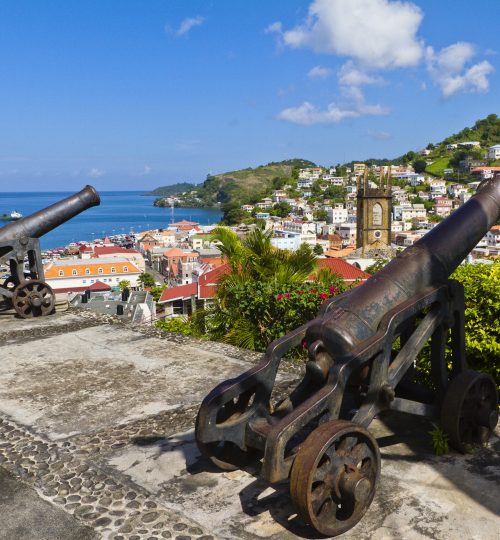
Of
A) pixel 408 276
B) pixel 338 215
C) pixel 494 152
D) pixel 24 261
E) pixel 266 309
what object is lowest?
pixel 338 215

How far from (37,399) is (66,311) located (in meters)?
4.21

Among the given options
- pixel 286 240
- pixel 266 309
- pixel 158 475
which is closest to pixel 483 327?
pixel 158 475

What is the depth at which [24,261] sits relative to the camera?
9.06m

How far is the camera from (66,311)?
9352 millimetres

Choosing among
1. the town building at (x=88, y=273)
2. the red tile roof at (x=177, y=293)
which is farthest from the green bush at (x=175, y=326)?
the town building at (x=88, y=273)

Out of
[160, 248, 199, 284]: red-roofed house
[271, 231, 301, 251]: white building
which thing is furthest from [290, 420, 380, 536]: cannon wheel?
[271, 231, 301, 251]: white building

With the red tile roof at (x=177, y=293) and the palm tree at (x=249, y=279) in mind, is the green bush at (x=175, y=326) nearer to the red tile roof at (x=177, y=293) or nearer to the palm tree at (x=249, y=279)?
the palm tree at (x=249, y=279)

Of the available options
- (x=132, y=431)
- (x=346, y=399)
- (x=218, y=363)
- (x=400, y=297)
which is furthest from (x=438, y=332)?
(x=218, y=363)

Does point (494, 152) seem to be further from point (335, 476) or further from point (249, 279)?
point (335, 476)

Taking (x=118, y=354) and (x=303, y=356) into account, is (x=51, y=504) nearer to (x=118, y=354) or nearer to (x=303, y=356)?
(x=118, y=354)

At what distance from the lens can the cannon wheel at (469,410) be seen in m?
3.65

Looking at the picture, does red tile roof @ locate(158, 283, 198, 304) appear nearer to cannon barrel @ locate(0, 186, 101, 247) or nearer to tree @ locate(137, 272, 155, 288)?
cannon barrel @ locate(0, 186, 101, 247)

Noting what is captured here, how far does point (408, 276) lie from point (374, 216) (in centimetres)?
7072

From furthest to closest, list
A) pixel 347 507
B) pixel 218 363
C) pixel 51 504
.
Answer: pixel 218 363 < pixel 51 504 < pixel 347 507
